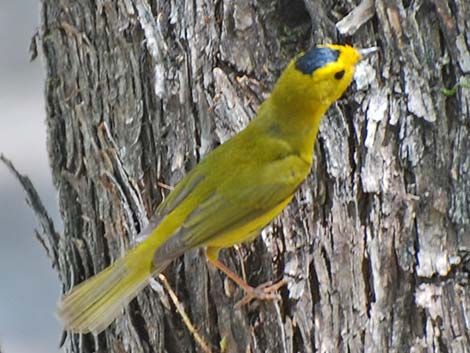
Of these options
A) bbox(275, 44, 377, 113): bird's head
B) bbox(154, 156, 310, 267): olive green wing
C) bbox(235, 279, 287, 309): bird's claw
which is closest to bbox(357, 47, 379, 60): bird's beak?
bbox(275, 44, 377, 113): bird's head

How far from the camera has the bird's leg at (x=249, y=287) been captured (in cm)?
377

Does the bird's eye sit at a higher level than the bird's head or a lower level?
lower

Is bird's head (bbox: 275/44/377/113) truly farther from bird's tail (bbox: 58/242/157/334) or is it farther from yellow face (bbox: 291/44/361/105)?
bird's tail (bbox: 58/242/157/334)

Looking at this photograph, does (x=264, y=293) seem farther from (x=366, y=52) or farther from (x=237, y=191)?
(x=366, y=52)

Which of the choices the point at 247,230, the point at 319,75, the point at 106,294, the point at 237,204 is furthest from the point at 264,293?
the point at 319,75

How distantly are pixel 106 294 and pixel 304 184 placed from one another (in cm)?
77

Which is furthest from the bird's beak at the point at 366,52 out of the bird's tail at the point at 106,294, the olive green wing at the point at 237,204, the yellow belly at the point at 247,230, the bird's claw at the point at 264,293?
the bird's tail at the point at 106,294

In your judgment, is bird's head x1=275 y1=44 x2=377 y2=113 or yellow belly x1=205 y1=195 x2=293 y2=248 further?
yellow belly x1=205 y1=195 x2=293 y2=248

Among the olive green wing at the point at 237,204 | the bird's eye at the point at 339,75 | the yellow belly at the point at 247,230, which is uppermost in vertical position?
the bird's eye at the point at 339,75

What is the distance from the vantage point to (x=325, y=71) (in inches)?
148

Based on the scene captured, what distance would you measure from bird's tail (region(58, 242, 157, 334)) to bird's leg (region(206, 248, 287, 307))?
224 millimetres

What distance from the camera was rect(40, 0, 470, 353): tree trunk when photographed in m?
3.75

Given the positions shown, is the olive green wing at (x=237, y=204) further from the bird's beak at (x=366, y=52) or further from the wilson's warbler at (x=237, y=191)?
the bird's beak at (x=366, y=52)

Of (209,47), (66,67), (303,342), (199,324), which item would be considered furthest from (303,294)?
(66,67)
